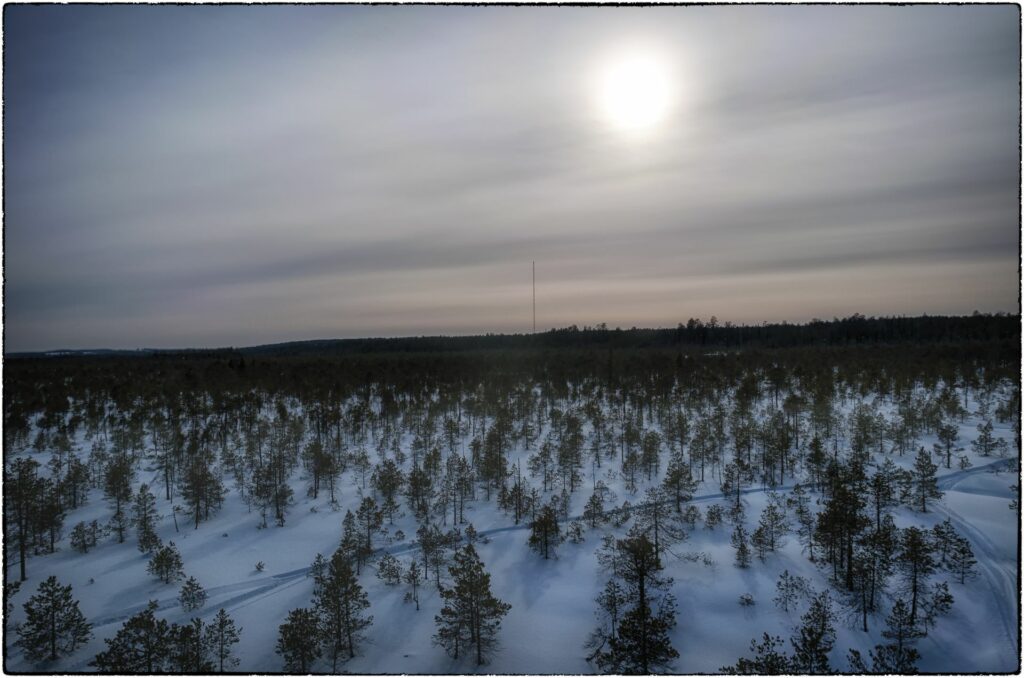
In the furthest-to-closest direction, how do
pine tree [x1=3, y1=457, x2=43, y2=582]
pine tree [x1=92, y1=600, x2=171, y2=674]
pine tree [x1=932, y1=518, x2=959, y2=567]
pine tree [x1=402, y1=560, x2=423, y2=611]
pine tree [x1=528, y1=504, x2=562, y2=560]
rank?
pine tree [x1=528, y1=504, x2=562, y2=560] → pine tree [x1=3, y1=457, x2=43, y2=582] → pine tree [x1=402, y1=560, x2=423, y2=611] → pine tree [x1=932, y1=518, x2=959, y2=567] → pine tree [x1=92, y1=600, x2=171, y2=674]

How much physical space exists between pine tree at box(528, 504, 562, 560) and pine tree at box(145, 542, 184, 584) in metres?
8.91

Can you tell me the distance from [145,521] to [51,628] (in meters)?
5.25

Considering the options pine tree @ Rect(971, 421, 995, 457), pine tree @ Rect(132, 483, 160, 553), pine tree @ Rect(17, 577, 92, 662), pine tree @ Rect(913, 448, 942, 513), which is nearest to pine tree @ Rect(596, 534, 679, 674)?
pine tree @ Rect(913, 448, 942, 513)

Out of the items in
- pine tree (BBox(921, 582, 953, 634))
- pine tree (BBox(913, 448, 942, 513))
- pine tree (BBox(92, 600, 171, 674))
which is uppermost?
pine tree (BBox(913, 448, 942, 513))

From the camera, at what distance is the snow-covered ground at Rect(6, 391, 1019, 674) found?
9539 millimetres

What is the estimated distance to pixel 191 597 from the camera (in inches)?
425

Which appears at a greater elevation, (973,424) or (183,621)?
(973,424)

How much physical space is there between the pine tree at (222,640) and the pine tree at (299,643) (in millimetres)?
941

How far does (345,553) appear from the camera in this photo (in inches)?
505

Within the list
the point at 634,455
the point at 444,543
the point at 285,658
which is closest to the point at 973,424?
the point at 634,455

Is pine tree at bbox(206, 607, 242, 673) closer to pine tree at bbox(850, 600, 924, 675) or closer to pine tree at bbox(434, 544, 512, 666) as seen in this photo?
pine tree at bbox(434, 544, 512, 666)

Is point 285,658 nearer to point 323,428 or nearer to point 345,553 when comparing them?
point 345,553

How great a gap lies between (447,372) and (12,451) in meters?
32.1

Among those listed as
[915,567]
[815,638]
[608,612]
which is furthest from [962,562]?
[608,612]
